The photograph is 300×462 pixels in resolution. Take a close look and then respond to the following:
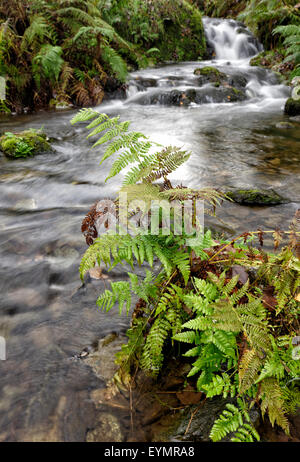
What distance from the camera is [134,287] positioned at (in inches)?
68.1

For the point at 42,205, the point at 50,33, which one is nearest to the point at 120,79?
the point at 50,33

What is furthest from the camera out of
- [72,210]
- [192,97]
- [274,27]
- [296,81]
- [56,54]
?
[274,27]

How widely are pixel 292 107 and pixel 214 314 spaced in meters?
8.18

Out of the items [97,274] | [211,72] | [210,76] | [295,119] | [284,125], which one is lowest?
[97,274]

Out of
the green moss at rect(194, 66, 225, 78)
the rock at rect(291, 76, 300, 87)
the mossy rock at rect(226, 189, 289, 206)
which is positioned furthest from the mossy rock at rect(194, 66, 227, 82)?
the mossy rock at rect(226, 189, 289, 206)

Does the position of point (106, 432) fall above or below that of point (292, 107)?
below

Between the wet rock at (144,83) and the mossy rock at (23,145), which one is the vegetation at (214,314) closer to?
the mossy rock at (23,145)

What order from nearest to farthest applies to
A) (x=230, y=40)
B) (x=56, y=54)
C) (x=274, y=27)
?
(x=56, y=54) → (x=274, y=27) → (x=230, y=40)

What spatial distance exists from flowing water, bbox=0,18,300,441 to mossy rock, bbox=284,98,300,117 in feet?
0.84

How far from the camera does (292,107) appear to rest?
7.87 meters

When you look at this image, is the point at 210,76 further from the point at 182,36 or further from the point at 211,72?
the point at 182,36

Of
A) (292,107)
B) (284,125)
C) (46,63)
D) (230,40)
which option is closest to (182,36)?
(230,40)

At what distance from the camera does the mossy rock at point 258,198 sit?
357 centimetres
